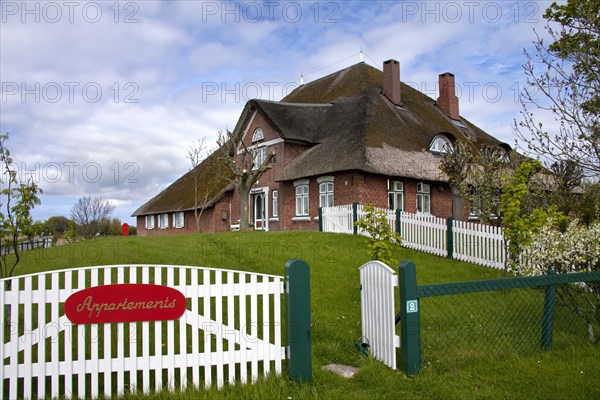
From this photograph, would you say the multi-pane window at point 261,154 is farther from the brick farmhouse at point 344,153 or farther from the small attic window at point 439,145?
the small attic window at point 439,145

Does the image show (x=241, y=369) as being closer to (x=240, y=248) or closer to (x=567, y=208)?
(x=240, y=248)

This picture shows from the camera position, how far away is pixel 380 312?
5.76 metres

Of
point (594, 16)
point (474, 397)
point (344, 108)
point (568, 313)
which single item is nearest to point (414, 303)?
point (474, 397)

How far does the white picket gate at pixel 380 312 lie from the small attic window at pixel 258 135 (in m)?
21.1

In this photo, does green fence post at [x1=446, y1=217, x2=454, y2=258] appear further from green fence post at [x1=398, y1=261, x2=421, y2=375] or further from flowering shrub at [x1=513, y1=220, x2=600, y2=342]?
green fence post at [x1=398, y1=261, x2=421, y2=375]

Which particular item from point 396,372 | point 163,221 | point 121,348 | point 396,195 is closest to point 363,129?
point 396,195

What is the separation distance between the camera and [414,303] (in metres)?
5.35

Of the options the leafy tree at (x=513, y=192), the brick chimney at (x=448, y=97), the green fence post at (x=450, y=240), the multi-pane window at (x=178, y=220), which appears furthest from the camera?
the multi-pane window at (x=178, y=220)

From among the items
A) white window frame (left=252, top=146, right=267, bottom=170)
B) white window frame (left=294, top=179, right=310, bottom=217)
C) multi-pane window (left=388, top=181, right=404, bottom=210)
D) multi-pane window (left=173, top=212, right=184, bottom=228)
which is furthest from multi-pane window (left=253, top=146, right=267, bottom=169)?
multi-pane window (left=173, top=212, right=184, bottom=228)

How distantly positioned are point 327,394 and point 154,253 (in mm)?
9915

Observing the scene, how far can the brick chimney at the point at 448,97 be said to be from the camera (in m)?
32.2

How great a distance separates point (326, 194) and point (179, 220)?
15245 millimetres

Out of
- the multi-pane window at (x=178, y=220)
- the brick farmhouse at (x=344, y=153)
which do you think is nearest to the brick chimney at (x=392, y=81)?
the brick farmhouse at (x=344, y=153)

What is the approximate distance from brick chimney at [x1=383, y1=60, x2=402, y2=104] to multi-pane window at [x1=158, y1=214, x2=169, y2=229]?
741 inches
